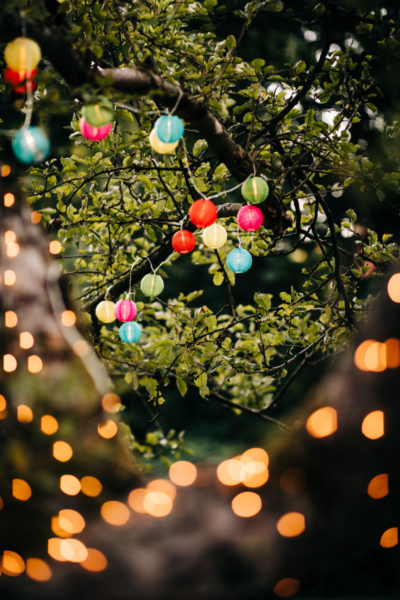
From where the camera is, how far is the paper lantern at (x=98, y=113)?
975 millimetres

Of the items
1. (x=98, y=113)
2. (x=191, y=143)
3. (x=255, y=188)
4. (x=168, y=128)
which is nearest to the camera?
(x=98, y=113)

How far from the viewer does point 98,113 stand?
100cm

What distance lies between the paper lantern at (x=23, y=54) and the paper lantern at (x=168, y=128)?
1.16ft

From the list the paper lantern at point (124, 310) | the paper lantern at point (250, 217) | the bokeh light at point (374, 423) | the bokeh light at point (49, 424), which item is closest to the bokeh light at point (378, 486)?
the bokeh light at point (374, 423)

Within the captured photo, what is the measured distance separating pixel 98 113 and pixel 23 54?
0.62ft

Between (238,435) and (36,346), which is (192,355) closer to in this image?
(36,346)

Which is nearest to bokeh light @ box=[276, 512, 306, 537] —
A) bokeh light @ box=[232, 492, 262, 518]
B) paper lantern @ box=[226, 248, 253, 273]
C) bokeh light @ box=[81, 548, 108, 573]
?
bokeh light @ box=[232, 492, 262, 518]

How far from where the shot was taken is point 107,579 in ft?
2.29

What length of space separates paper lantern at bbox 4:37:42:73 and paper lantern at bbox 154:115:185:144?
0.35 metres

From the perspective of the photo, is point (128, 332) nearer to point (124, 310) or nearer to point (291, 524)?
point (124, 310)

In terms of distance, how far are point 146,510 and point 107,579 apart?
126 mm

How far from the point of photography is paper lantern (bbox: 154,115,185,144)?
3.78ft

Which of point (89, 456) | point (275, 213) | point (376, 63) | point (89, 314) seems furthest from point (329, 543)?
point (89, 314)

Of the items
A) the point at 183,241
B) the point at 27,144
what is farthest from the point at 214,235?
the point at 27,144
